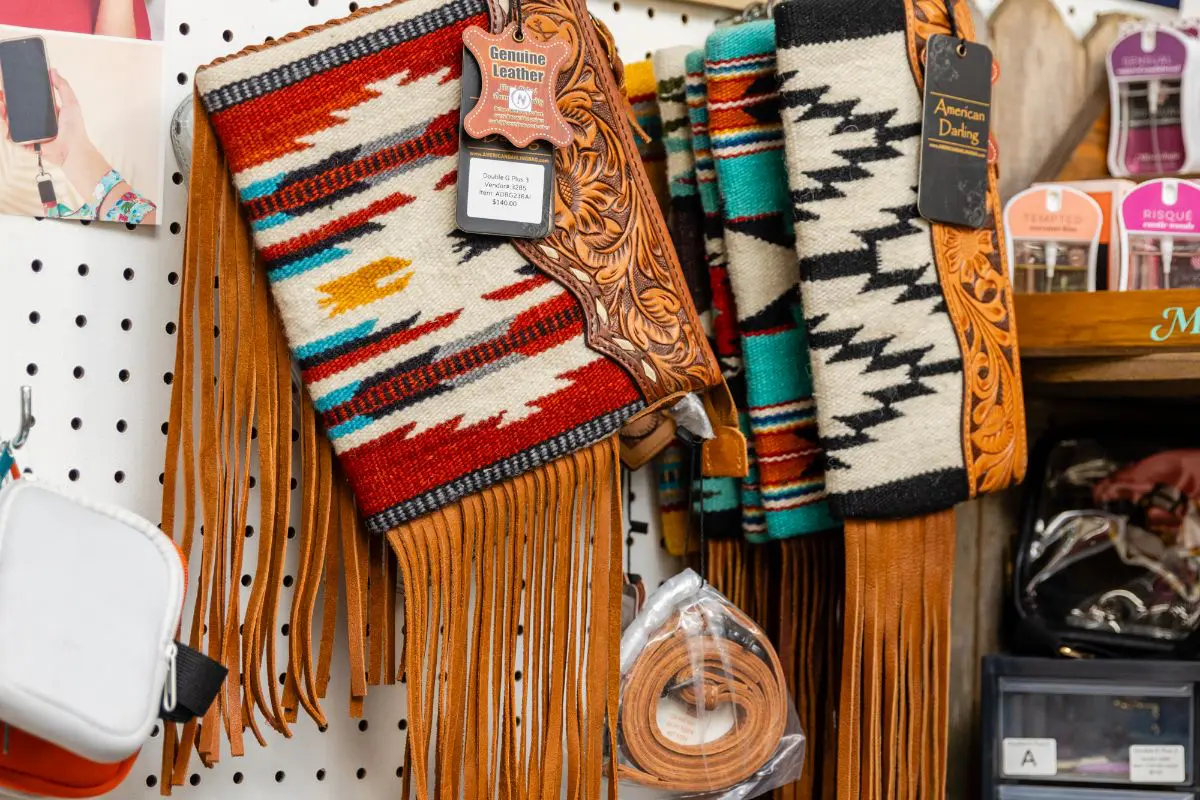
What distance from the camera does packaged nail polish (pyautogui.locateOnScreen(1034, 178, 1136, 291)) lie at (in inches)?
46.5

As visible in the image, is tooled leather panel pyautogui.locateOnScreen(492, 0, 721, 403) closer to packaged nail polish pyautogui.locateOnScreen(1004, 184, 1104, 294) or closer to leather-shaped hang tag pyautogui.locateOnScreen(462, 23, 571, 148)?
leather-shaped hang tag pyautogui.locateOnScreen(462, 23, 571, 148)

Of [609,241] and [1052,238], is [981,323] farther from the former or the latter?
[609,241]

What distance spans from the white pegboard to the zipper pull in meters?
0.16

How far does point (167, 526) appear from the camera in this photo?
0.89 m

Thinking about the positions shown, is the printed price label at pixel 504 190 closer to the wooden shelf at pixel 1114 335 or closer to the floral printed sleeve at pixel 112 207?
the floral printed sleeve at pixel 112 207

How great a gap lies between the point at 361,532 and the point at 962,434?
20.3 inches

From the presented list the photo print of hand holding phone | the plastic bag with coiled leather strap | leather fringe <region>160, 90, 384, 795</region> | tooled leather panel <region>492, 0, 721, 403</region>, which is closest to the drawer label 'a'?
the plastic bag with coiled leather strap

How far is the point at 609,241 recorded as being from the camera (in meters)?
0.96

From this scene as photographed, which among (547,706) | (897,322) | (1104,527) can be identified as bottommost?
(1104,527)

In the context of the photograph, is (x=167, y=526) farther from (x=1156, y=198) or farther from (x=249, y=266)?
(x=1156, y=198)

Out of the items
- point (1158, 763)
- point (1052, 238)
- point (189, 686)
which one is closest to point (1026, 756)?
point (1158, 763)

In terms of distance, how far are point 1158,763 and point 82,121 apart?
1.19 m

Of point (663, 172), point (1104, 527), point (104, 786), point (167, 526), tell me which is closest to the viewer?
point (104, 786)

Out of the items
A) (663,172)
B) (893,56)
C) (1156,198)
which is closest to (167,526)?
(663,172)
